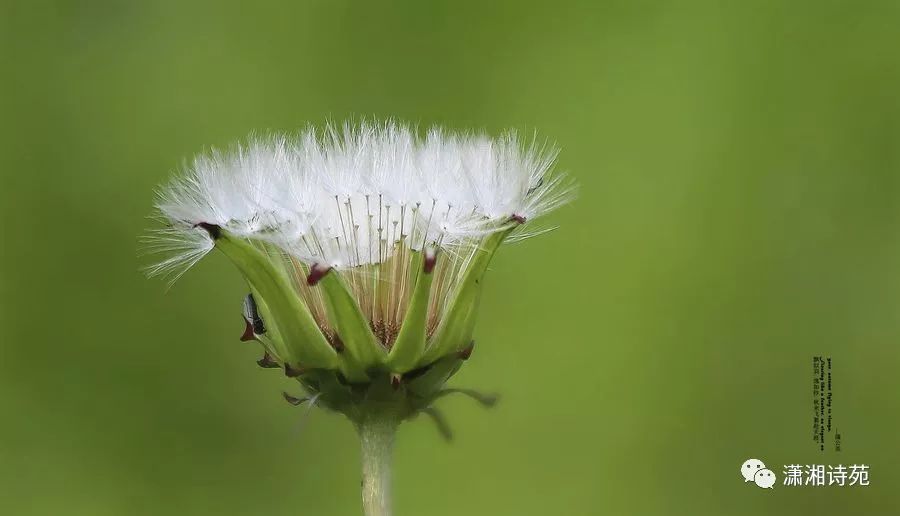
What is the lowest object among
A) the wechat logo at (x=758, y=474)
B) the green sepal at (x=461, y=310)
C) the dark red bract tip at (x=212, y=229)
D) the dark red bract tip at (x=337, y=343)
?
the wechat logo at (x=758, y=474)

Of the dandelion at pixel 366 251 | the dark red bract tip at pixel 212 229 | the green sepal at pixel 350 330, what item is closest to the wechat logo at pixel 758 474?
the dandelion at pixel 366 251

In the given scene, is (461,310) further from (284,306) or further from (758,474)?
(758,474)

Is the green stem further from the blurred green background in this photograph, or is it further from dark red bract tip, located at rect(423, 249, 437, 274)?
the blurred green background

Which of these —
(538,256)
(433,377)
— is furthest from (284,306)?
(538,256)

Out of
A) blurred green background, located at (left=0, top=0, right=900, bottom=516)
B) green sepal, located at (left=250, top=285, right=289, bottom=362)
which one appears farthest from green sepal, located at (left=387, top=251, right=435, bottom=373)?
blurred green background, located at (left=0, top=0, right=900, bottom=516)

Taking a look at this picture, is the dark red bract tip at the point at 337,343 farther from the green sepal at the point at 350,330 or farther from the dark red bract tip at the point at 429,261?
the dark red bract tip at the point at 429,261

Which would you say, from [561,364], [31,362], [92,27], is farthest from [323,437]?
[92,27]

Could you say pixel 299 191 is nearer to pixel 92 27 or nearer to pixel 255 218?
pixel 255 218
